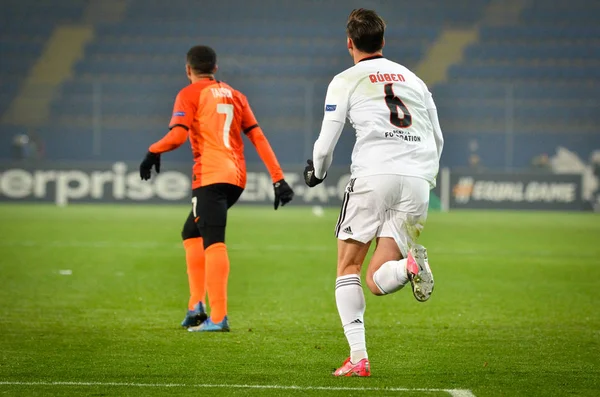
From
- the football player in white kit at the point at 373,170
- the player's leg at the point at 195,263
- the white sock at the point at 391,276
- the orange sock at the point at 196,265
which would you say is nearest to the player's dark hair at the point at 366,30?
the football player in white kit at the point at 373,170

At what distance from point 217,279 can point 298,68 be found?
27248 mm

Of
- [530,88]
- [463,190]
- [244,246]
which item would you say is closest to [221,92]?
[244,246]

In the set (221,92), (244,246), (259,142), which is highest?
(221,92)

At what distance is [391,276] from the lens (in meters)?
4.91

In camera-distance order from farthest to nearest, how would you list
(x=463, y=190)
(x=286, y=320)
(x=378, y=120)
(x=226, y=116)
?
(x=463, y=190), (x=286, y=320), (x=226, y=116), (x=378, y=120)

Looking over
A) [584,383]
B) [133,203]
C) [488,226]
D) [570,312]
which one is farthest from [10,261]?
[133,203]

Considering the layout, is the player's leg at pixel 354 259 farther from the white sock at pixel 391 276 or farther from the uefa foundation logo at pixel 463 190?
the uefa foundation logo at pixel 463 190

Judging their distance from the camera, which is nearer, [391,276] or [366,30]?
[391,276]

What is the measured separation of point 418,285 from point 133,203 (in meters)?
20.9

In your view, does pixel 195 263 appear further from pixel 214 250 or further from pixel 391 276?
pixel 391 276

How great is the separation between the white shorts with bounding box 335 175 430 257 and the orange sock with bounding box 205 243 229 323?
174 centimetres

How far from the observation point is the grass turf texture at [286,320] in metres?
5.07

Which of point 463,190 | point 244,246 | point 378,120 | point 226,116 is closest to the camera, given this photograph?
point 378,120

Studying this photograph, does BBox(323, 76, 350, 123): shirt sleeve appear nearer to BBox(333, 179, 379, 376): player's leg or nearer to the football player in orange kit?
BBox(333, 179, 379, 376): player's leg
